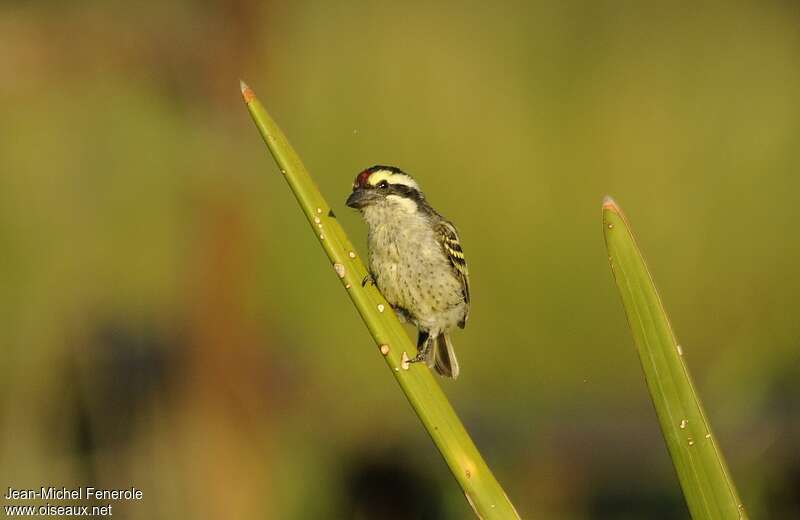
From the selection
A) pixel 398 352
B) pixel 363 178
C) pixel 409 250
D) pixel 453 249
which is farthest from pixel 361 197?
pixel 398 352

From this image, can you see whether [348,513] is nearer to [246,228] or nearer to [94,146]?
[246,228]

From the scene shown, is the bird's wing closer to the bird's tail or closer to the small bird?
the small bird

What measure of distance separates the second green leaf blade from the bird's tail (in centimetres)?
181

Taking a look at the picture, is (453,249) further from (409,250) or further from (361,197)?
(361,197)

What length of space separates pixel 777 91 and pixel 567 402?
2.02 meters

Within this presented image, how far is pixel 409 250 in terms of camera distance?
9.11ft

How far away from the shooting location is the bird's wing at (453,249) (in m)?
2.89

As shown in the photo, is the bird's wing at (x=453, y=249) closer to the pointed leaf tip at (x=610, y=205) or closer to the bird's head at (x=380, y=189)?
the bird's head at (x=380, y=189)

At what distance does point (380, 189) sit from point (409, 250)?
21cm

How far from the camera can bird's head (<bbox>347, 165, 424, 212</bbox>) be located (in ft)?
8.80

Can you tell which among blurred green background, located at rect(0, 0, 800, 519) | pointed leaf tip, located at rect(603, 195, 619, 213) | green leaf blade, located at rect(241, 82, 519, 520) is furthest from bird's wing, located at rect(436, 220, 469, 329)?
pointed leaf tip, located at rect(603, 195, 619, 213)

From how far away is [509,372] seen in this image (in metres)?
4.04

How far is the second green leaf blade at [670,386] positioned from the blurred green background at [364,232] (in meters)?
1.87

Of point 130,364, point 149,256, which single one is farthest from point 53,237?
point 130,364
